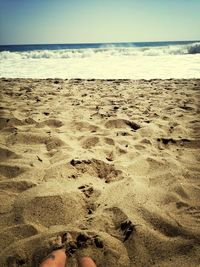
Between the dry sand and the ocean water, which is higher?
the ocean water

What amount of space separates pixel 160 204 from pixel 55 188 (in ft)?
2.52

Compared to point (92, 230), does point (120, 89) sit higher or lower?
higher

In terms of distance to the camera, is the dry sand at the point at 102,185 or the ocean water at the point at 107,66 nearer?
the dry sand at the point at 102,185

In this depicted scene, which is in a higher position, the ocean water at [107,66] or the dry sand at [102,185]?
the ocean water at [107,66]

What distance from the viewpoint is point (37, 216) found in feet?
5.25

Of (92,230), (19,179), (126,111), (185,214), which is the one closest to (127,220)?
(92,230)

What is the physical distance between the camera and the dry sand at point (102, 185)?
4.49 ft

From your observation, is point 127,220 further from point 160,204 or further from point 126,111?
point 126,111

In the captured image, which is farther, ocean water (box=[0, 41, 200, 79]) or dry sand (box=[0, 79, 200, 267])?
ocean water (box=[0, 41, 200, 79])

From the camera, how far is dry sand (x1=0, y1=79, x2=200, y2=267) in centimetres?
137

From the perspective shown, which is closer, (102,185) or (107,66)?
(102,185)

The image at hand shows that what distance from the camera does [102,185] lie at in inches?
76.5

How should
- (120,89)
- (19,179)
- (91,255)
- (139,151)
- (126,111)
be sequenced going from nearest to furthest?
1. (91,255)
2. (19,179)
3. (139,151)
4. (126,111)
5. (120,89)

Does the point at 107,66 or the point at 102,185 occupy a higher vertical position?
the point at 107,66
